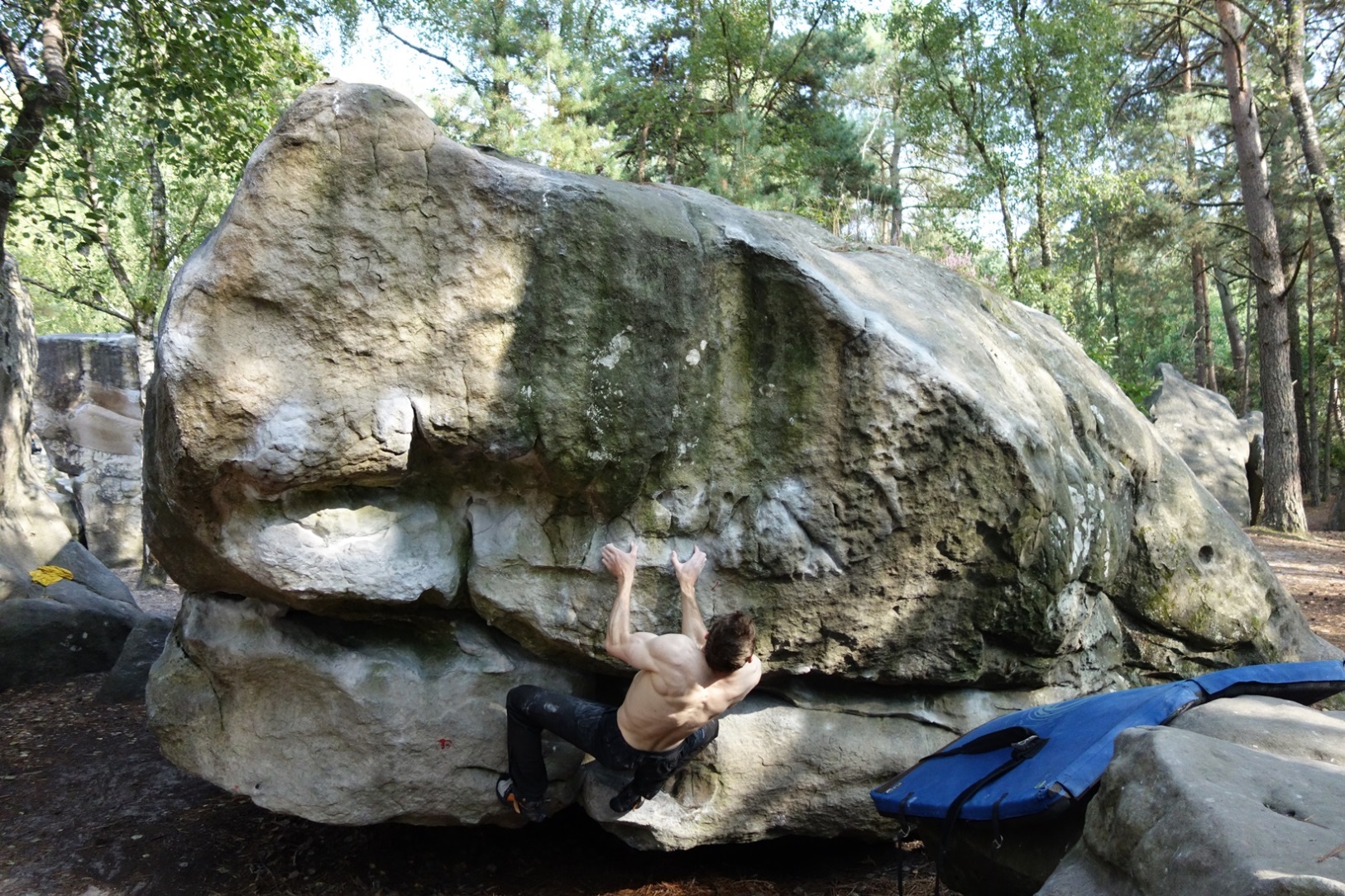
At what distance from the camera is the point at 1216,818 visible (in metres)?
2.50

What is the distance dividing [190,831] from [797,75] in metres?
15.3

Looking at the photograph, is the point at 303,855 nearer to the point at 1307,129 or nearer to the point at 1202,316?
the point at 1307,129

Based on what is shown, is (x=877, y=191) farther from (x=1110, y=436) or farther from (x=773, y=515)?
(x=773, y=515)

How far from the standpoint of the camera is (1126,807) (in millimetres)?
2783

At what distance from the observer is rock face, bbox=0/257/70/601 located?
7594 mm

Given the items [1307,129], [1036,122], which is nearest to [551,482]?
[1036,122]

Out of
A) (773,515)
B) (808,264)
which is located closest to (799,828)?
(773,515)

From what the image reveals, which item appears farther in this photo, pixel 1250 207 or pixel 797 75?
pixel 797 75

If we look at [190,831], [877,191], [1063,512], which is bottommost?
[190,831]

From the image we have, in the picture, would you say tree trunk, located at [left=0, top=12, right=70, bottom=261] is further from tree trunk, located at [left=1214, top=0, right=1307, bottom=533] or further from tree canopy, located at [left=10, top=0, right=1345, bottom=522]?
tree trunk, located at [left=1214, top=0, right=1307, bottom=533]

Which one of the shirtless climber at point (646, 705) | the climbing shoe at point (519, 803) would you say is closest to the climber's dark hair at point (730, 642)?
the shirtless climber at point (646, 705)

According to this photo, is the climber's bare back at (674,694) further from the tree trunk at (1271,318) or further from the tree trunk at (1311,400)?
the tree trunk at (1311,400)

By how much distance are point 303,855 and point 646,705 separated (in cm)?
220

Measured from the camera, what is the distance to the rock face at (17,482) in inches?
299
